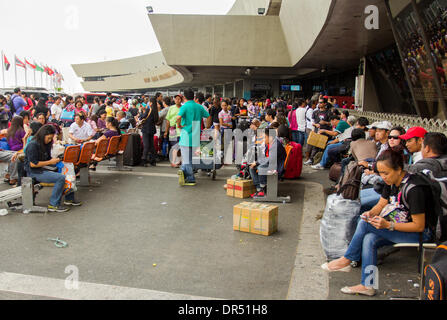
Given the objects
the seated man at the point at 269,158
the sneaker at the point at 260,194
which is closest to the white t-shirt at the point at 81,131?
the seated man at the point at 269,158

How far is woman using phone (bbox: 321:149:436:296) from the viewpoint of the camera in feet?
11.6

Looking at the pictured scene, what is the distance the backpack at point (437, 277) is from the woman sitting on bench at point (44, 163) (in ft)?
18.6

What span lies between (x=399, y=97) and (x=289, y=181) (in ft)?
32.9

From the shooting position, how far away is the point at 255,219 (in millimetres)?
5562

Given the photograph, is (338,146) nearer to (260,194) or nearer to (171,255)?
(260,194)

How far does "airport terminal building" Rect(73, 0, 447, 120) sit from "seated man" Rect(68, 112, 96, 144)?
7.47 metres

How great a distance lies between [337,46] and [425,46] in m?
7.96

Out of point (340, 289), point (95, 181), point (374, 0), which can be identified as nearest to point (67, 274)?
point (340, 289)

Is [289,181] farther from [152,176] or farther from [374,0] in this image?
[374,0]

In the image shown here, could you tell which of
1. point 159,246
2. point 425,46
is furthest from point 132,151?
point 425,46

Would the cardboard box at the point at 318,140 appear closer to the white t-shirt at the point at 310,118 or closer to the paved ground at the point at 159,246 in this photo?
the white t-shirt at the point at 310,118

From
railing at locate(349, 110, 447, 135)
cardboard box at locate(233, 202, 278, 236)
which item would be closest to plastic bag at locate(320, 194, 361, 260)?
cardboard box at locate(233, 202, 278, 236)
